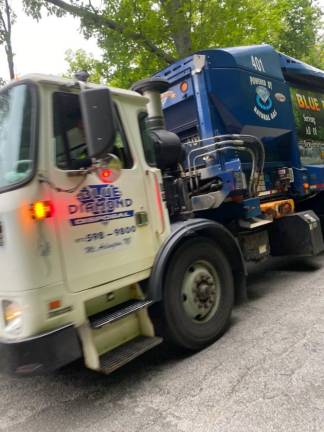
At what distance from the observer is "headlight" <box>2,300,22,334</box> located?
2.50 meters

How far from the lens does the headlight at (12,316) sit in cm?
250

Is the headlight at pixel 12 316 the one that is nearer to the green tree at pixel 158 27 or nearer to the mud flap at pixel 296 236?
A: the mud flap at pixel 296 236

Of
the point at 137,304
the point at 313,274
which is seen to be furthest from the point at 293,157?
the point at 137,304

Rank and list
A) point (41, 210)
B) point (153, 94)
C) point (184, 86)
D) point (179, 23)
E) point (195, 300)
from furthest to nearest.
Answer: point (179, 23), point (184, 86), point (153, 94), point (195, 300), point (41, 210)

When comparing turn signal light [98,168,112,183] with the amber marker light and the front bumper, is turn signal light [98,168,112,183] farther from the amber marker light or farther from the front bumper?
the amber marker light

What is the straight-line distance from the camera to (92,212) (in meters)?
2.91

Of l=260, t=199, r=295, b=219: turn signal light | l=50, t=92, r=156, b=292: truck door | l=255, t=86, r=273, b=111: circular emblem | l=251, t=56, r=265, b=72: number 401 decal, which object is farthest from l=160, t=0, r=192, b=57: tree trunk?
l=50, t=92, r=156, b=292: truck door

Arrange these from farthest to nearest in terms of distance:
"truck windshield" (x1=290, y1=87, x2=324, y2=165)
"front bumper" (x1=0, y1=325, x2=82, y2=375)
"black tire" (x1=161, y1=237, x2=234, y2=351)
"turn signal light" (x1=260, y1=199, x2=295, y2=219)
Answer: "truck windshield" (x1=290, y1=87, x2=324, y2=165), "turn signal light" (x1=260, y1=199, x2=295, y2=219), "black tire" (x1=161, y1=237, x2=234, y2=351), "front bumper" (x1=0, y1=325, x2=82, y2=375)

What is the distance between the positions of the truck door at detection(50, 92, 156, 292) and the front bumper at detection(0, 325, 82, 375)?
1.16ft

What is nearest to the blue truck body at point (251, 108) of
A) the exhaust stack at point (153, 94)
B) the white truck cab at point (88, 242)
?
the exhaust stack at point (153, 94)

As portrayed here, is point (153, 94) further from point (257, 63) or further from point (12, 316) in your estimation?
point (12, 316)

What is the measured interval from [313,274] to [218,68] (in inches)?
120

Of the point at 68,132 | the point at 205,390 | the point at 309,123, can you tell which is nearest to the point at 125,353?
the point at 205,390

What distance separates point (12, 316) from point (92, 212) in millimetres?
888
